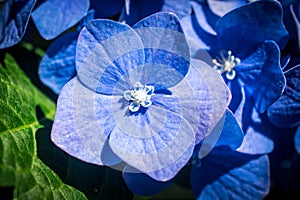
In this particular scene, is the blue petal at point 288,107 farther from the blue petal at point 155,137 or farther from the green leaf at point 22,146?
the green leaf at point 22,146

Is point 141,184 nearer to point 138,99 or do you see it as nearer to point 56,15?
point 138,99

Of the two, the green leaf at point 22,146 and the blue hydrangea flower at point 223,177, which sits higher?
the green leaf at point 22,146

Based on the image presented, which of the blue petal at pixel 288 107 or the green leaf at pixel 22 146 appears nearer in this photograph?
the green leaf at pixel 22 146

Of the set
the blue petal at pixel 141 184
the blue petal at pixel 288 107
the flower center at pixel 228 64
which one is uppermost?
the flower center at pixel 228 64

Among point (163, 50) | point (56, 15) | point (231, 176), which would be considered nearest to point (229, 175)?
point (231, 176)

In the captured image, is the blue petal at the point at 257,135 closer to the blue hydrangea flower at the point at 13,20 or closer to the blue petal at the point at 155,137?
the blue petal at the point at 155,137

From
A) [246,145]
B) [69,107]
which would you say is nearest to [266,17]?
[246,145]

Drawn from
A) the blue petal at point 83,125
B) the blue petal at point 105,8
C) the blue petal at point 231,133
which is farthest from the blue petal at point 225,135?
the blue petal at point 105,8
